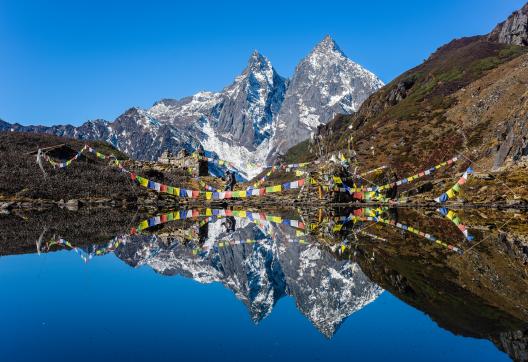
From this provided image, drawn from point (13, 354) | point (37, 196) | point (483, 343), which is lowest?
point (483, 343)

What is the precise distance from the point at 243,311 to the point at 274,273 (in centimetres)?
555

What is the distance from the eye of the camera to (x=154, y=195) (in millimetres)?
56438

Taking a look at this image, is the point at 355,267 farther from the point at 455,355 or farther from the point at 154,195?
the point at 154,195

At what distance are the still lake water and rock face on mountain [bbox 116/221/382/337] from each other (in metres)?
0.05

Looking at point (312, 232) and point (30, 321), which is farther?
point (312, 232)

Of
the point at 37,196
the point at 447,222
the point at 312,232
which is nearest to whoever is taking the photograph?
the point at 312,232

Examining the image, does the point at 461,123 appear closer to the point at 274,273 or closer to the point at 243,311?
the point at 274,273

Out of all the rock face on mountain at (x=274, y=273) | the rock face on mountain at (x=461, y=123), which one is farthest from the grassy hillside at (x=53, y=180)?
the rock face on mountain at (x=461, y=123)

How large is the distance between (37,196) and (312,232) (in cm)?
3451

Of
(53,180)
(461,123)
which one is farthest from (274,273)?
(461,123)

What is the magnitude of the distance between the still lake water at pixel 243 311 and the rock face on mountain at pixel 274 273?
0.05 meters

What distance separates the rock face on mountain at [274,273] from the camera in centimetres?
1153

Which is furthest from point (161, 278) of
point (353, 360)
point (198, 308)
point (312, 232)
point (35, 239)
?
point (312, 232)

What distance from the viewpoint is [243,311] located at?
36.4 ft
